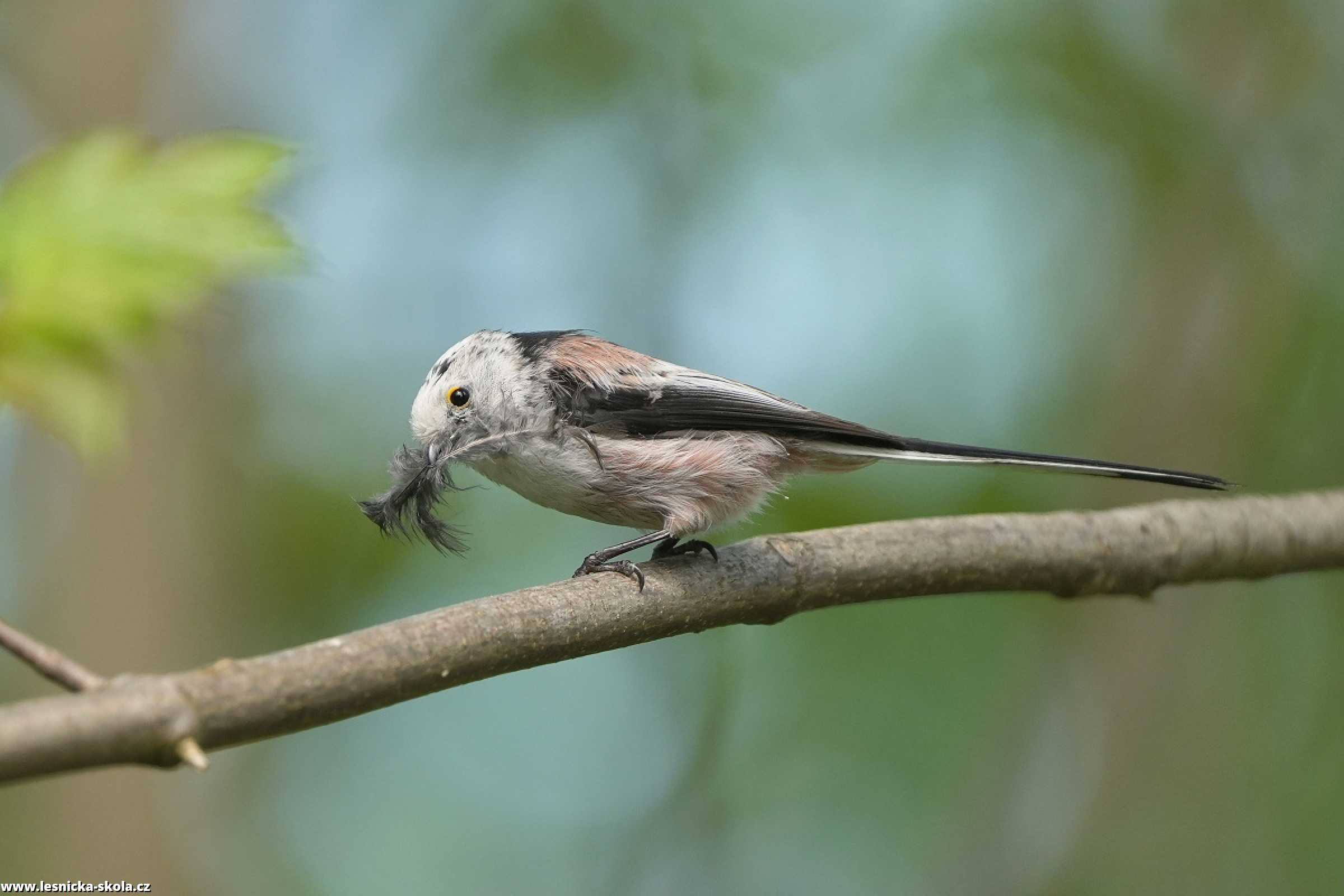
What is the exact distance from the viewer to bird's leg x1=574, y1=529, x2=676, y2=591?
3270 millimetres

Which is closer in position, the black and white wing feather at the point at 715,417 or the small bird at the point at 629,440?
the small bird at the point at 629,440

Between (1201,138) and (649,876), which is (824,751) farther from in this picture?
(1201,138)

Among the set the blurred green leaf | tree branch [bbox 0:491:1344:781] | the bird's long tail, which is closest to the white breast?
tree branch [bbox 0:491:1344:781]

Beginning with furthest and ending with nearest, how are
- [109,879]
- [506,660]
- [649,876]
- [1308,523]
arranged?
1. [649,876]
2. [109,879]
3. [1308,523]
4. [506,660]

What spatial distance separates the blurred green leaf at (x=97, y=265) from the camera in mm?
1998

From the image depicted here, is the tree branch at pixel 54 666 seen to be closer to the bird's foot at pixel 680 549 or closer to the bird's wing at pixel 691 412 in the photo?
the bird's foot at pixel 680 549

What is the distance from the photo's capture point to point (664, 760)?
22.9 feet

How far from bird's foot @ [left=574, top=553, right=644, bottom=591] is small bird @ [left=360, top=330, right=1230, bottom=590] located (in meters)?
0.04

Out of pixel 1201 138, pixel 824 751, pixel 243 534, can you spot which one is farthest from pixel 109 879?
pixel 1201 138

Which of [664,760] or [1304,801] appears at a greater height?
[664,760]

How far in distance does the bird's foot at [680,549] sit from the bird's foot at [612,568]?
196 mm

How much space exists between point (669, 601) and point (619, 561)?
42cm

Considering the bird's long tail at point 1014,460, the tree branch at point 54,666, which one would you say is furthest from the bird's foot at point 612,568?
the tree branch at point 54,666

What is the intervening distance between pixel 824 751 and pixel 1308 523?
3572 mm
